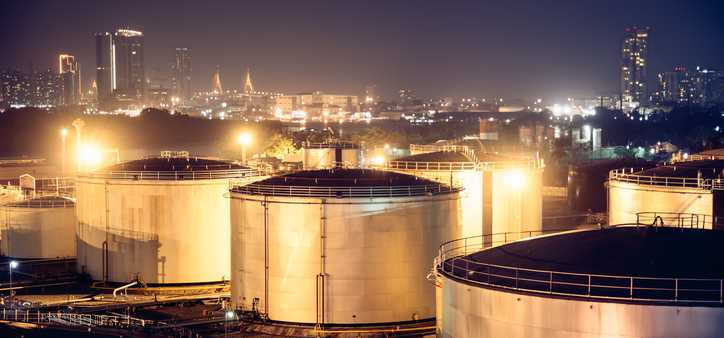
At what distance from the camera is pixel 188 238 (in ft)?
148

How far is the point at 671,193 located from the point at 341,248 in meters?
11.5

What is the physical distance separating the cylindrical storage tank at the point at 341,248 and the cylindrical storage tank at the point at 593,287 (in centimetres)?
1126

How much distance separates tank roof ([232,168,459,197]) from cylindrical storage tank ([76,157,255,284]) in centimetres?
900

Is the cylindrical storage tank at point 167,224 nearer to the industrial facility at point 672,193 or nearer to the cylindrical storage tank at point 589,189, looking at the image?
the industrial facility at point 672,193

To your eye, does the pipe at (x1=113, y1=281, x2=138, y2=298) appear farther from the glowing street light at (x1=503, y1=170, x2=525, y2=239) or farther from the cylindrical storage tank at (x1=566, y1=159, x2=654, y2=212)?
the cylindrical storage tank at (x1=566, y1=159, x2=654, y2=212)

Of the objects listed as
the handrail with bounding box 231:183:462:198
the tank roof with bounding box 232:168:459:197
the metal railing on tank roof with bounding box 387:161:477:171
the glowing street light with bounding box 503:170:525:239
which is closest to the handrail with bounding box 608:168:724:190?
the glowing street light with bounding box 503:170:525:239

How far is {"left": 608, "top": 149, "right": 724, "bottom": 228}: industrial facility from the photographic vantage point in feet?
113

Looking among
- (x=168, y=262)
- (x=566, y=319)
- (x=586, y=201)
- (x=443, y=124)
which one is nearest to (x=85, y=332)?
(x=168, y=262)

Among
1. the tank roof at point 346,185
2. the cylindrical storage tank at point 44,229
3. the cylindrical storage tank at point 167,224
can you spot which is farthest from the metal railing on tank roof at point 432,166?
the cylindrical storage tank at point 44,229

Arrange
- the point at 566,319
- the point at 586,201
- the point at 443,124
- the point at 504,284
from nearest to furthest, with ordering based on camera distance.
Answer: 1. the point at 566,319
2. the point at 504,284
3. the point at 586,201
4. the point at 443,124

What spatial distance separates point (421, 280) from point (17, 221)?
27.6m

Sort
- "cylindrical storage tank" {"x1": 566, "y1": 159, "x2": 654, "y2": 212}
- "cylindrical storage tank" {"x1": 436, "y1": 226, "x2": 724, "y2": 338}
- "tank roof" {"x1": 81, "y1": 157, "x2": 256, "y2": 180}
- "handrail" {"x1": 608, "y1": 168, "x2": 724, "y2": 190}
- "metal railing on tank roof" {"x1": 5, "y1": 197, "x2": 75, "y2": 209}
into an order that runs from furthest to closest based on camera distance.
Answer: "cylindrical storage tank" {"x1": 566, "y1": 159, "x2": 654, "y2": 212}
"metal railing on tank roof" {"x1": 5, "y1": 197, "x2": 75, "y2": 209}
"tank roof" {"x1": 81, "y1": 157, "x2": 256, "y2": 180}
"handrail" {"x1": 608, "y1": 168, "x2": 724, "y2": 190}
"cylindrical storage tank" {"x1": 436, "y1": 226, "x2": 724, "y2": 338}

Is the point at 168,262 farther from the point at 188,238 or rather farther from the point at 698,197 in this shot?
the point at 698,197

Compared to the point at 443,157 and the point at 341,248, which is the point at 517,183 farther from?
the point at 341,248
